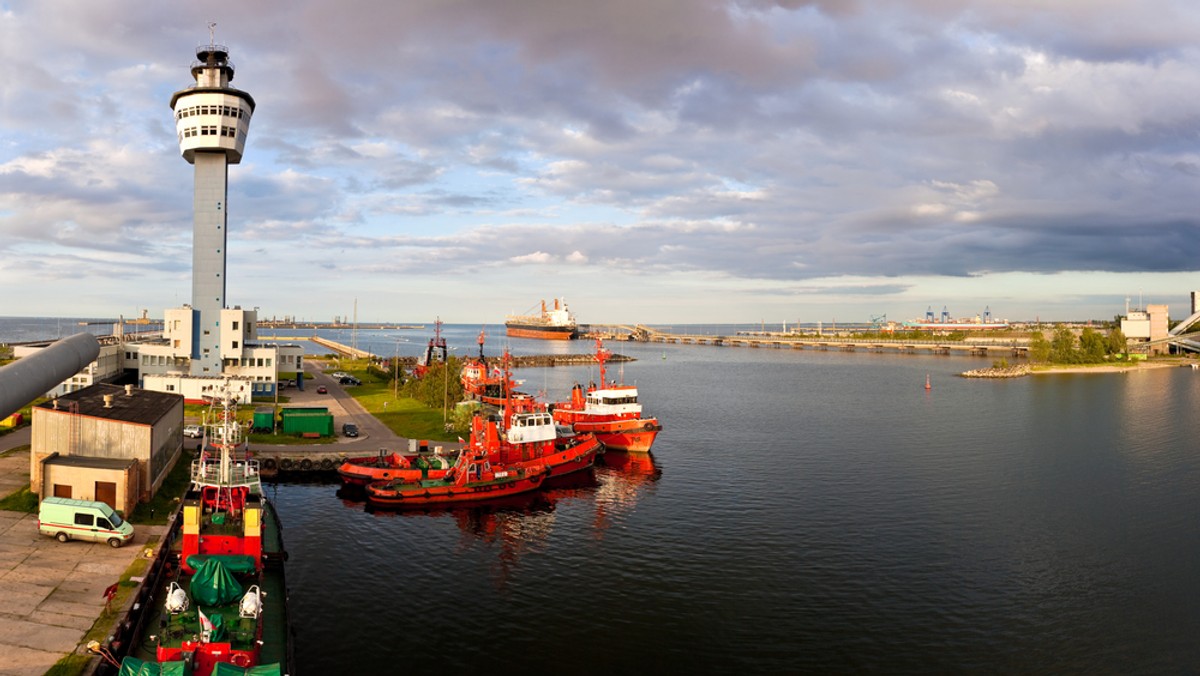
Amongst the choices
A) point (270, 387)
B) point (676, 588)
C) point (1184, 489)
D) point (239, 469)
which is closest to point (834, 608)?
point (676, 588)

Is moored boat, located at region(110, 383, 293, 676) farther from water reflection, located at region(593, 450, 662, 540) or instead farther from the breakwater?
the breakwater

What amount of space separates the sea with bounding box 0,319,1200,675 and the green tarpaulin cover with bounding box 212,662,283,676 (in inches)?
227

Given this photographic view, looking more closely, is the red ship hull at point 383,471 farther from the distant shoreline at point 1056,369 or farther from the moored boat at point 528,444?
the distant shoreline at point 1056,369

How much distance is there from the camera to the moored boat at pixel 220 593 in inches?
939

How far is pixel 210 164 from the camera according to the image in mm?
90500

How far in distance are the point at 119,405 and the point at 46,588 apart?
21.0 meters

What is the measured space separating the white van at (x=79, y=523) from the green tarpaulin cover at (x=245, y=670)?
16391 mm

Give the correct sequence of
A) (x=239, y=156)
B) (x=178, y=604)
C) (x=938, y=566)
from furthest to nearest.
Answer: (x=239, y=156), (x=938, y=566), (x=178, y=604)

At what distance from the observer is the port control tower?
88500 mm

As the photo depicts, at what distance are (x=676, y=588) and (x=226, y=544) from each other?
20844 millimetres

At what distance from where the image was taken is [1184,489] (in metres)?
56.9

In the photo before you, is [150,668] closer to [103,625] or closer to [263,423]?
[103,625]

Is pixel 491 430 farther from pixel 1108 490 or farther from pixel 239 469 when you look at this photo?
pixel 1108 490

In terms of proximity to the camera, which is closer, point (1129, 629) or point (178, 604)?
point (178, 604)
